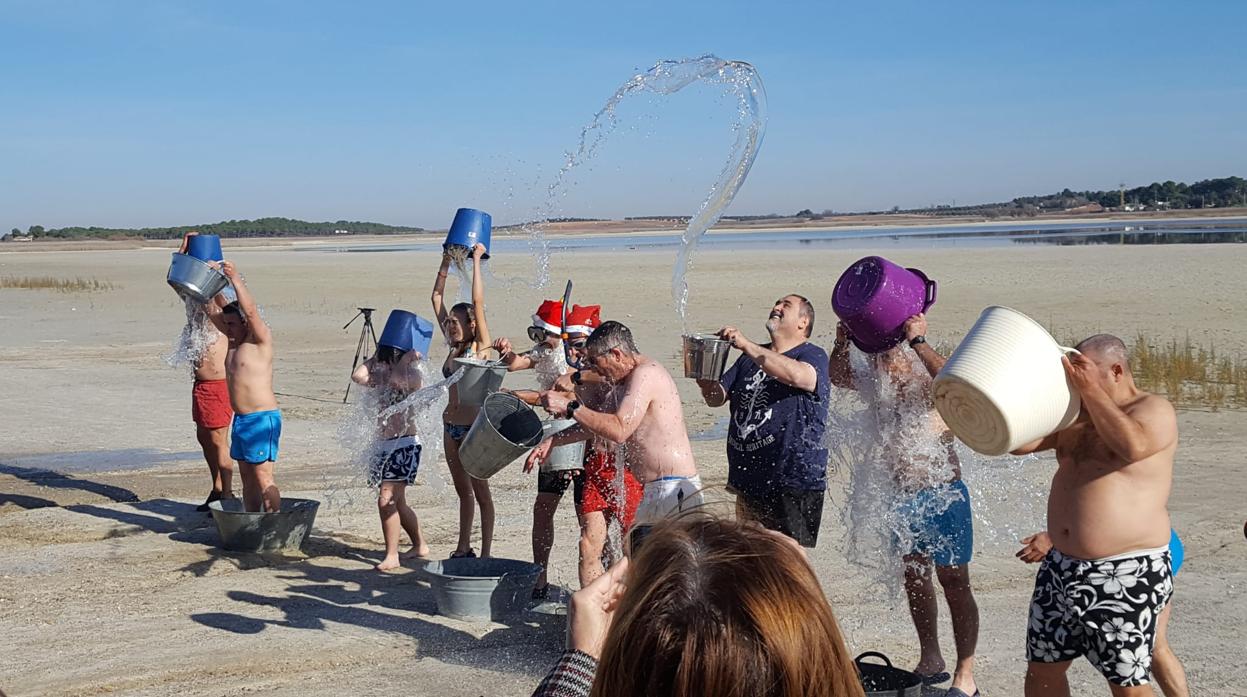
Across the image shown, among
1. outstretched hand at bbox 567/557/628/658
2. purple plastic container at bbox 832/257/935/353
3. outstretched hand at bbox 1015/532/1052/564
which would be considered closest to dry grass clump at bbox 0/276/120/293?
purple plastic container at bbox 832/257/935/353

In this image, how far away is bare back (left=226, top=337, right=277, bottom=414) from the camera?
771cm

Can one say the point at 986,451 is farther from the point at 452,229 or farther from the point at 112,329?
the point at 112,329

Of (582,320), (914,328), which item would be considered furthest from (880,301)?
(582,320)

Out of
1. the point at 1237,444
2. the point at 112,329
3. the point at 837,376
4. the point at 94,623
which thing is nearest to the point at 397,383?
the point at 94,623

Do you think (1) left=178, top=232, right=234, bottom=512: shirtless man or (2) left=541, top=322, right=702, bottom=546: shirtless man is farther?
(1) left=178, top=232, right=234, bottom=512: shirtless man

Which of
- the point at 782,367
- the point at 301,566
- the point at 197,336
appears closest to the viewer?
the point at 782,367

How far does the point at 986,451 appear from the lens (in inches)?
154

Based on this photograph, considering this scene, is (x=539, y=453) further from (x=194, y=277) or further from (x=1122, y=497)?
(x=194, y=277)

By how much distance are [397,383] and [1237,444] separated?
297 inches

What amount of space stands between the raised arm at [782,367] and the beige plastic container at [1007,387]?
134 cm

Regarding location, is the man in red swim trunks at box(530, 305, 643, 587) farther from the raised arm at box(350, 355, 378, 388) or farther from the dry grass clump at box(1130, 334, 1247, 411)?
the dry grass clump at box(1130, 334, 1247, 411)

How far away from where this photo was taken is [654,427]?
5.44m

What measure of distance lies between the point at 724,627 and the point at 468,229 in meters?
6.44

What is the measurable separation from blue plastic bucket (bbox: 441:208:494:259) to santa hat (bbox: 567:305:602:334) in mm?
1176
